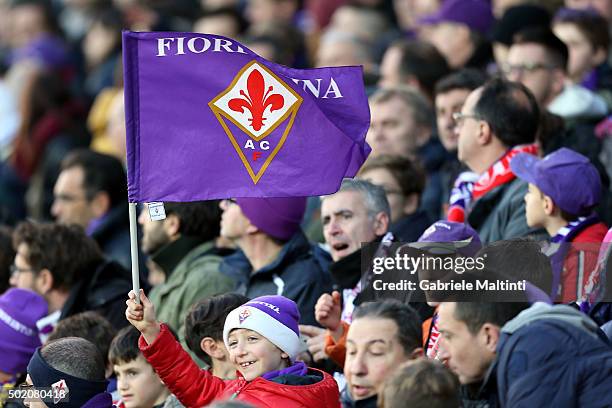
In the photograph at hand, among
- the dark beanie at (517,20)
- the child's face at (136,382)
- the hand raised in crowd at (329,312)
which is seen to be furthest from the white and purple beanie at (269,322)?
the dark beanie at (517,20)

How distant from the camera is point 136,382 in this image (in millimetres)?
8195

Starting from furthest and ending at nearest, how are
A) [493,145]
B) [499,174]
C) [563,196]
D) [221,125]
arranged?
[493,145], [499,174], [563,196], [221,125]

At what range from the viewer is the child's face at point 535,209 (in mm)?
8555

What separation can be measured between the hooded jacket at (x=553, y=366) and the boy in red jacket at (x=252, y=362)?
3.45 ft

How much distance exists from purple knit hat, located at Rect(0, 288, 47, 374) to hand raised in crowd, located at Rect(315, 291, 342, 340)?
6.21 feet

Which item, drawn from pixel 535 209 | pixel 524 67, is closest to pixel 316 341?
pixel 535 209

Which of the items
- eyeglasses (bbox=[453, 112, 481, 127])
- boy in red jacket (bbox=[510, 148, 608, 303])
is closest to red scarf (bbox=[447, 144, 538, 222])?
eyeglasses (bbox=[453, 112, 481, 127])

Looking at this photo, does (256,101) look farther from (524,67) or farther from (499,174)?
A: (524,67)

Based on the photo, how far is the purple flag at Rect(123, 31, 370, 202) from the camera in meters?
7.43

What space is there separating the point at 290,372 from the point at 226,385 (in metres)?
0.42

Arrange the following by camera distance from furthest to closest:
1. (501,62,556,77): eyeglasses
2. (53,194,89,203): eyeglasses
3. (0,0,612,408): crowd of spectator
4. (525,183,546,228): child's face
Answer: (53,194,89,203): eyeglasses < (501,62,556,77): eyeglasses < (525,183,546,228): child's face < (0,0,612,408): crowd of spectator

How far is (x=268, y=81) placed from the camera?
25.2 ft

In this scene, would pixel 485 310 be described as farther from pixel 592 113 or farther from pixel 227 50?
pixel 592 113

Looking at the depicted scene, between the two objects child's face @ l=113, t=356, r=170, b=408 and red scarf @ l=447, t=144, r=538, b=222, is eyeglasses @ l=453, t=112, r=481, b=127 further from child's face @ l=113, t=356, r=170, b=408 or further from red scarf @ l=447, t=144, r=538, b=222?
child's face @ l=113, t=356, r=170, b=408
